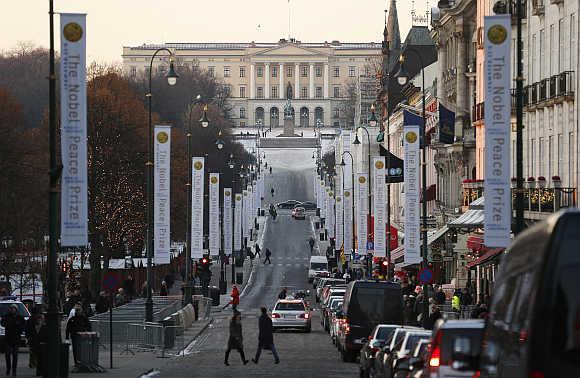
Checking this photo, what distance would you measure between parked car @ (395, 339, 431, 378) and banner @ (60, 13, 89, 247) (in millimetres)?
7023

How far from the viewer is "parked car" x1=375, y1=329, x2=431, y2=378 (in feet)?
80.2

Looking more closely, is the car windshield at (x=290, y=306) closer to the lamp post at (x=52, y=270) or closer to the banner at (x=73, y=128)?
the banner at (x=73, y=128)

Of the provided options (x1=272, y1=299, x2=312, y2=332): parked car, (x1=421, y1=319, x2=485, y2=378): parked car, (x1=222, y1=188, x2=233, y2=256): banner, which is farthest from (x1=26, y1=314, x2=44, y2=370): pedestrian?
(x1=222, y1=188, x2=233, y2=256): banner

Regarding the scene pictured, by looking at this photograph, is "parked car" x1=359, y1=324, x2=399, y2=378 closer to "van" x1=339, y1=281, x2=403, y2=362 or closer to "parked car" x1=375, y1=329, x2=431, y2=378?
"parked car" x1=375, y1=329, x2=431, y2=378

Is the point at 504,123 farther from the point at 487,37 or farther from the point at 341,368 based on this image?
the point at 341,368

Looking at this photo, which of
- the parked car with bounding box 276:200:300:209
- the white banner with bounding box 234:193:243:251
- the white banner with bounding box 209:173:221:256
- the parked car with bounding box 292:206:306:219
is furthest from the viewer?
the parked car with bounding box 276:200:300:209

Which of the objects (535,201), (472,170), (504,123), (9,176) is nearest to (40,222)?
(9,176)

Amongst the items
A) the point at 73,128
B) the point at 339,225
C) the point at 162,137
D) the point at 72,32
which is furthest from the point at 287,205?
the point at 72,32

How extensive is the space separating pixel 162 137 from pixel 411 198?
7949 mm

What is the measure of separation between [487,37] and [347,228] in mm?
62812

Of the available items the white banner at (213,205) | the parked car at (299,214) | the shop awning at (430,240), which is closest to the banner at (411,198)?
the shop awning at (430,240)

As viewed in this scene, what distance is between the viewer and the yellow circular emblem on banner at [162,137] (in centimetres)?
4825

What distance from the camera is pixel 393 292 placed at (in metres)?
39.1

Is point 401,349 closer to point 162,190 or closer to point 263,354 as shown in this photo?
point 263,354
